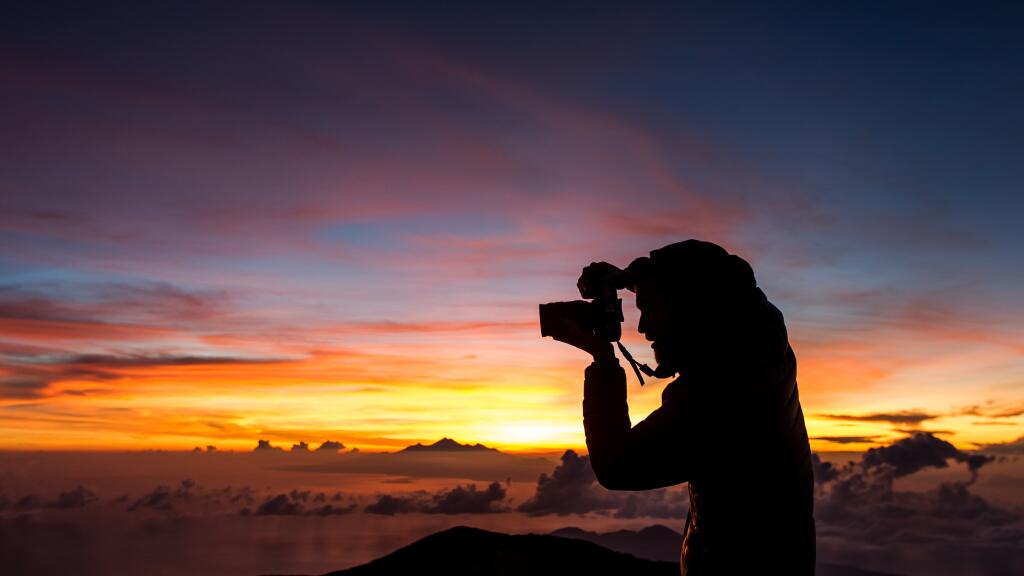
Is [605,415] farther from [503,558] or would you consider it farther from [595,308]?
[503,558]

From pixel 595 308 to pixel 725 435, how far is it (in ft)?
3.80

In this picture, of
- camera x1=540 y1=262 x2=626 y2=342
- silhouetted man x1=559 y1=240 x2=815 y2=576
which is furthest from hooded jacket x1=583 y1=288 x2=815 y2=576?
camera x1=540 y1=262 x2=626 y2=342

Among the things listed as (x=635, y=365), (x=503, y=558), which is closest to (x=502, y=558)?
(x=503, y=558)

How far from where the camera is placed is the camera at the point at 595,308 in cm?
429

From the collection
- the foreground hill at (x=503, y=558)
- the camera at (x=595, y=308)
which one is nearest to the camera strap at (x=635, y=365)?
the camera at (x=595, y=308)

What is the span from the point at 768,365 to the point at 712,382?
272mm

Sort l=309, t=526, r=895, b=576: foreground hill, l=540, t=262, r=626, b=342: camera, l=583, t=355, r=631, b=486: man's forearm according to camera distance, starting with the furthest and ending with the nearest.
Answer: l=309, t=526, r=895, b=576: foreground hill < l=540, t=262, r=626, b=342: camera < l=583, t=355, r=631, b=486: man's forearm

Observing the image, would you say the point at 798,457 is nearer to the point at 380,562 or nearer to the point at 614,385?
the point at 614,385

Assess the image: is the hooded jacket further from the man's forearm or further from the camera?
the camera

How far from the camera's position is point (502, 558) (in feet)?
565

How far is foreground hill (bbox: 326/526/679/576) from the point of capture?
165000 millimetres

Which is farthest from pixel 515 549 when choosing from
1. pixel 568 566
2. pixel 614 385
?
pixel 614 385

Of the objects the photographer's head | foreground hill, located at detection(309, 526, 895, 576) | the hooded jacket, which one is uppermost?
the photographer's head

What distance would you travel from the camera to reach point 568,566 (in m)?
166
